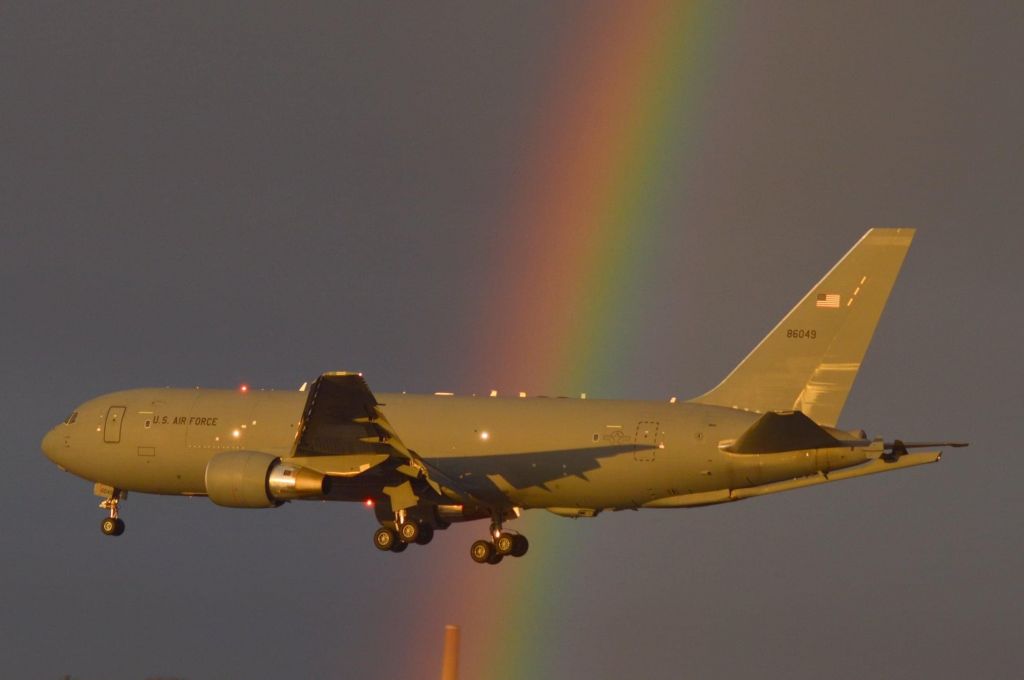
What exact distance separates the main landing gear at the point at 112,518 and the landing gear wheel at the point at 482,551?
12975mm

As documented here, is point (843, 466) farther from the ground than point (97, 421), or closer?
closer

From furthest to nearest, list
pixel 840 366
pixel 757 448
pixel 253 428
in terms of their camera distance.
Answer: pixel 253 428
pixel 840 366
pixel 757 448

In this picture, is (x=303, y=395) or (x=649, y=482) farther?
(x=303, y=395)

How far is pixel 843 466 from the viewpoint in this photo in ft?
167

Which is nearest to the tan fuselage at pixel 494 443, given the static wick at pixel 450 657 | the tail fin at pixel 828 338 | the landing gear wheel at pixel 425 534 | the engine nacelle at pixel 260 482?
the engine nacelle at pixel 260 482

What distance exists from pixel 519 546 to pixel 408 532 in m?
3.79

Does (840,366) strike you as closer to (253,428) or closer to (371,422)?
(371,422)

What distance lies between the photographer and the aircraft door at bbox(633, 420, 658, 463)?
175 feet

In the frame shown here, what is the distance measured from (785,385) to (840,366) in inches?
67.7

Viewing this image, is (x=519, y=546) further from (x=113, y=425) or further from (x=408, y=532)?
(x=113, y=425)

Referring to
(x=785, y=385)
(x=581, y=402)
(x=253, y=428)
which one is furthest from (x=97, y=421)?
(x=785, y=385)

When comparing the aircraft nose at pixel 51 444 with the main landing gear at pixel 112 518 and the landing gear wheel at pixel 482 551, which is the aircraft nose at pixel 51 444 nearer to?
the main landing gear at pixel 112 518

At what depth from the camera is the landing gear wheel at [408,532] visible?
57.8m

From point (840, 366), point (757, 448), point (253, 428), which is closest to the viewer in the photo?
point (757, 448)
